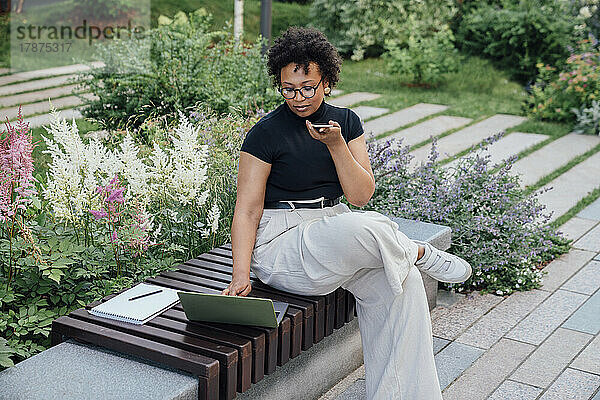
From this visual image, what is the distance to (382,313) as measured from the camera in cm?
279

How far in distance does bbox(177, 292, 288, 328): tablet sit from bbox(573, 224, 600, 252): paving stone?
2943 mm

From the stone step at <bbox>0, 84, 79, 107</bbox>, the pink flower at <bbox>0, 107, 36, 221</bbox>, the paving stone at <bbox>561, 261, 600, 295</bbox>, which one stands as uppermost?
the pink flower at <bbox>0, 107, 36, 221</bbox>

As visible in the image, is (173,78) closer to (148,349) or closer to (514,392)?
(514,392)

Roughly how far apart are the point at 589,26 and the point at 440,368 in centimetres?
811

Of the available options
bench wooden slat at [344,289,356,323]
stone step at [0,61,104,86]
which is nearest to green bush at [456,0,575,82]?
stone step at [0,61,104,86]

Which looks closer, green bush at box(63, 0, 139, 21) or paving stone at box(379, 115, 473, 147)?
paving stone at box(379, 115, 473, 147)

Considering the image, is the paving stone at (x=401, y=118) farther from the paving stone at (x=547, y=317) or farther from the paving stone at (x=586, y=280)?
the paving stone at (x=547, y=317)

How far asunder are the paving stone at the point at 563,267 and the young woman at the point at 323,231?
1.60 metres

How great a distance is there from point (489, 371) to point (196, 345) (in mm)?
1495

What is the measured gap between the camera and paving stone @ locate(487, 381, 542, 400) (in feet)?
10.2

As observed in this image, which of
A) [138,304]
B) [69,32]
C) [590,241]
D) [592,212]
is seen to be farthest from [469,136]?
[69,32]

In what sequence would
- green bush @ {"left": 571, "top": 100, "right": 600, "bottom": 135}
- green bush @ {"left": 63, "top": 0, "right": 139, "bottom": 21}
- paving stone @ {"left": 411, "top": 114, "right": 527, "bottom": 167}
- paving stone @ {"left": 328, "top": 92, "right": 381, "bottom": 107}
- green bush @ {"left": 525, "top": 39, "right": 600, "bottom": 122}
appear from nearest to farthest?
paving stone @ {"left": 411, "top": 114, "right": 527, "bottom": 167} < green bush @ {"left": 571, "top": 100, "right": 600, "bottom": 135} < green bush @ {"left": 525, "top": 39, "right": 600, "bottom": 122} < paving stone @ {"left": 328, "top": 92, "right": 381, "bottom": 107} < green bush @ {"left": 63, "top": 0, "right": 139, "bottom": 21}

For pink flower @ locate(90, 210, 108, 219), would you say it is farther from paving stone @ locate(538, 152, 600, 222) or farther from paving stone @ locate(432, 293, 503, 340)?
paving stone @ locate(538, 152, 600, 222)

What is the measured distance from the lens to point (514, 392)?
315 cm
